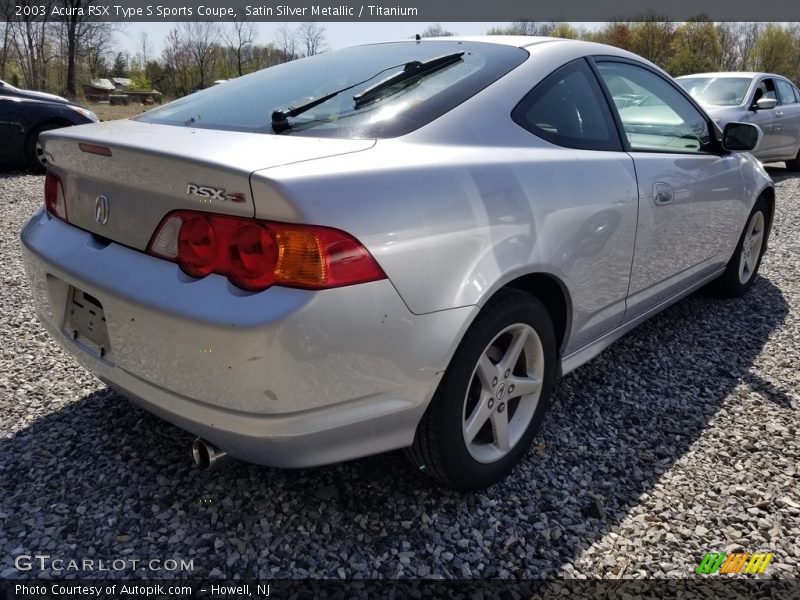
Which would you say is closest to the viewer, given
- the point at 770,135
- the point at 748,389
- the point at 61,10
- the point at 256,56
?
the point at 748,389

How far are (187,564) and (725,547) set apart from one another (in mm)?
1652

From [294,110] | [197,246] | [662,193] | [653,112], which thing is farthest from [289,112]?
[653,112]

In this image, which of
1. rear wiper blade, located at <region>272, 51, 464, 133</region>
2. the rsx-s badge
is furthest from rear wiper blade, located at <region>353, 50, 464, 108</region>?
the rsx-s badge

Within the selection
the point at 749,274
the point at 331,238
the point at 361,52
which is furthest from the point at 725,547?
the point at 749,274

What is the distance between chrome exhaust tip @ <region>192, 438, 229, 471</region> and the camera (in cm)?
177

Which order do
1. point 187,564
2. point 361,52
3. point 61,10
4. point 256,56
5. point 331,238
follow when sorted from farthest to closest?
point 256,56 < point 61,10 < point 361,52 < point 187,564 < point 331,238

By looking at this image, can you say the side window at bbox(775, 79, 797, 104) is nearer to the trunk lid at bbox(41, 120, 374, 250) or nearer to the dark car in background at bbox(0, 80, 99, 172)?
the dark car in background at bbox(0, 80, 99, 172)

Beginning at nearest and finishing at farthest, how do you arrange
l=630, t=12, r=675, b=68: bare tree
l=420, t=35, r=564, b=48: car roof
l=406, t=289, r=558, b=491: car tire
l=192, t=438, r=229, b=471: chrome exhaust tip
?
l=192, t=438, r=229, b=471: chrome exhaust tip
l=406, t=289, r=558, b=491: car tire
l=420, t=35, r=564, b=48: car roof
l=630, t=12, r=675, b=68: bare tree

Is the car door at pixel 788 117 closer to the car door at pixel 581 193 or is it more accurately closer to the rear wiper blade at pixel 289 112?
the car door at pixel 581 193

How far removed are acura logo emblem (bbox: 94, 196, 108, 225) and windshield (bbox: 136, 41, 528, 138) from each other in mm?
416

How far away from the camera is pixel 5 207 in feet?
20.7

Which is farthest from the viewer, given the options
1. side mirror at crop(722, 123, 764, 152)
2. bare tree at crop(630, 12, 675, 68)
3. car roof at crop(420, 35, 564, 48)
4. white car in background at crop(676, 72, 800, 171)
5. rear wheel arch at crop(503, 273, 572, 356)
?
bare tree at crop(630, 12, 675, 68)

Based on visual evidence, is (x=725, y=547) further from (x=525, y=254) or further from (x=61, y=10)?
(x=61, y=10)

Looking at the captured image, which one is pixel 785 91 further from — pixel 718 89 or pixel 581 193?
pixel 581 193
